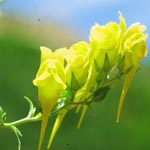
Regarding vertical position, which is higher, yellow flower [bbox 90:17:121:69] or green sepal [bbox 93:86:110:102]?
yellow flower [bbox 90:17:121:69]

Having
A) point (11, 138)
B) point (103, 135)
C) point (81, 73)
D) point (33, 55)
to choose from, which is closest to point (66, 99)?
point (81, 73)

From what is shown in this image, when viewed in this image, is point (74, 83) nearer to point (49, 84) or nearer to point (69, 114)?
point (49, 84)

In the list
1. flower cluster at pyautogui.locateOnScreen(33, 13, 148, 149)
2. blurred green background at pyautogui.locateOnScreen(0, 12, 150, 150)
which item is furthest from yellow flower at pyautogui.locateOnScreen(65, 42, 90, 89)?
blurred green background at pyautogui.locateOnScreen(0, 12, 150, 150)

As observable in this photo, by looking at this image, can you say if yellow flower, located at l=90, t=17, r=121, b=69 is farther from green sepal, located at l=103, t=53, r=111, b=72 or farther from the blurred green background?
the blurred green background

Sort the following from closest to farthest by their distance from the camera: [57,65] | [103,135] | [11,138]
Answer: [57,65]
[11,138]
[103,135]

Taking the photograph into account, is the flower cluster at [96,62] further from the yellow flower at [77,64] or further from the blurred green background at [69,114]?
the blurred green background at [69,114]

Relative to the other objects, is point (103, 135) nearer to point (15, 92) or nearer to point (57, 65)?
point (15, 92)

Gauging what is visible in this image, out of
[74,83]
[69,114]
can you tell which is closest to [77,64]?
[74,83]
